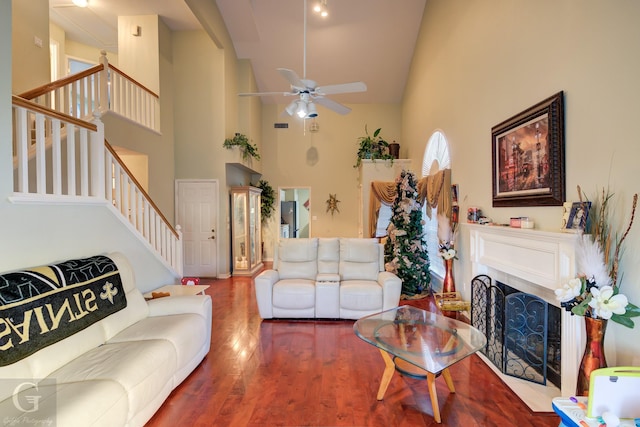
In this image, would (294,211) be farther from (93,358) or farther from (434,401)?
(434,401)

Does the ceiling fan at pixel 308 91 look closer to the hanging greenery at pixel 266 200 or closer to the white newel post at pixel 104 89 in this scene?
the white newel post at pixel 104 89

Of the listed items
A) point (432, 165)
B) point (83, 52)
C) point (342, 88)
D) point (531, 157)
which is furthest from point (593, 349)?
point (83, 52)

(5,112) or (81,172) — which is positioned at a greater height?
(5,112)

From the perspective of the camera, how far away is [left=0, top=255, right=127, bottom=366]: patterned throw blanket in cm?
168

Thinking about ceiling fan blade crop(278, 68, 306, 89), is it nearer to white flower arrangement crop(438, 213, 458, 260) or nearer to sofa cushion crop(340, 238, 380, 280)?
sofa cushion crop(340, 238, 380, 280)

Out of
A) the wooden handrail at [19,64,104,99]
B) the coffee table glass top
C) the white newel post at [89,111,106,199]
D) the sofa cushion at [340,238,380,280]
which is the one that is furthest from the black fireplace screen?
the wooden handrail at [19,64,104,99]

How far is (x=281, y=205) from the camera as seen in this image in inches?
316

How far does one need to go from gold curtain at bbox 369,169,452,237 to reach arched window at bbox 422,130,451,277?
237 mm

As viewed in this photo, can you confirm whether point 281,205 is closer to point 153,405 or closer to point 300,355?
point 300,355

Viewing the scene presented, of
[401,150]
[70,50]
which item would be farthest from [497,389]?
[70,50]

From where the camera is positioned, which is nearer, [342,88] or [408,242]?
[342,88]

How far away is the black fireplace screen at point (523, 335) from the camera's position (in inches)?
93.8

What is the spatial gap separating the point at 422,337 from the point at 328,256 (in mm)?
2004

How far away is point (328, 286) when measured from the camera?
3695mm
